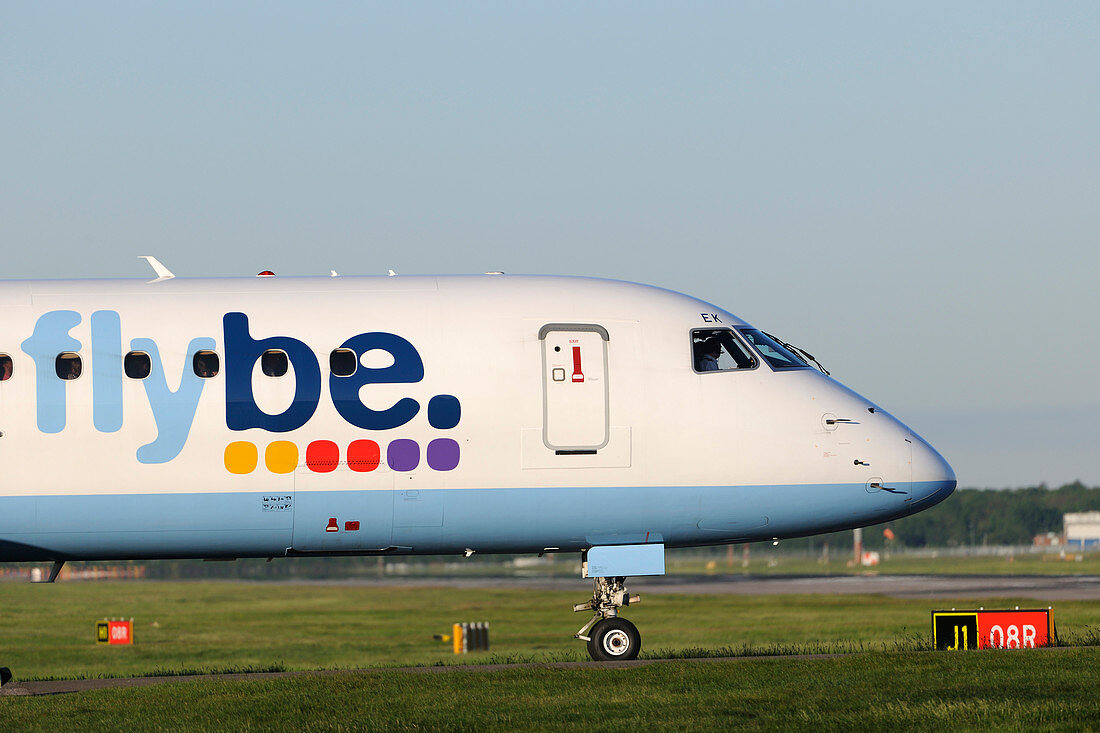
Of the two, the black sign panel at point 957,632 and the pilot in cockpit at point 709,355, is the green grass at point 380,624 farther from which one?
the pilot in cockpit at point 709,355

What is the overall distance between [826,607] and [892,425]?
59529 millimetres

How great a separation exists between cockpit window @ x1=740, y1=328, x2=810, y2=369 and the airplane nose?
7.44ft

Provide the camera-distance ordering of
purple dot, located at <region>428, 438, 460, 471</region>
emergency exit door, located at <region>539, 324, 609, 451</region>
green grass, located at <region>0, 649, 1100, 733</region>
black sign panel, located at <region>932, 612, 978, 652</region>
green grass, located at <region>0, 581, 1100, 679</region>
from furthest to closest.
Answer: green grass, located at <region>0, 581, 1100, 679</region> → black sign panel, located at <region>932, 612, 978, 652</region> → emergency exit door, located at <region>539, 324, 609, 451</region> → purple dot, located at <region>428, 438, 460, 471</region> → green grass, located at <region>0, 649, 1100, 733</region>

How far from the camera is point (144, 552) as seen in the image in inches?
825

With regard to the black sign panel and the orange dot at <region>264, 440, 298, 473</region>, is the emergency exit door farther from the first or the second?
the black sign panel

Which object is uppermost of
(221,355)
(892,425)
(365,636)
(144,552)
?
(221,355)

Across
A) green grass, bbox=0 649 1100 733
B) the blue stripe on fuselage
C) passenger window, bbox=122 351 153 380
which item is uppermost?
passenger window, bbox=122 351 153 380

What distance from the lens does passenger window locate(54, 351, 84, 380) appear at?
67.0 feet

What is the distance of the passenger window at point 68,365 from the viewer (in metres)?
20.4

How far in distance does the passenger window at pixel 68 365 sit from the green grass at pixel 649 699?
4.84 metres

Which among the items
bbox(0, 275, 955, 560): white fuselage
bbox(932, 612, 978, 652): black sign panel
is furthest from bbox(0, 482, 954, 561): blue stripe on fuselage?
bbox(932, 612, 978, 652): black sign panel

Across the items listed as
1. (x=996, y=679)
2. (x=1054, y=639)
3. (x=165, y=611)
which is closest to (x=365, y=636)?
(x=165, y=611)

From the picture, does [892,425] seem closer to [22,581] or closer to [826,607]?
[826,607]

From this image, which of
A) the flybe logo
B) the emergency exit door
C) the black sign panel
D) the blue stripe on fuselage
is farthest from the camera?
the black sign panel
